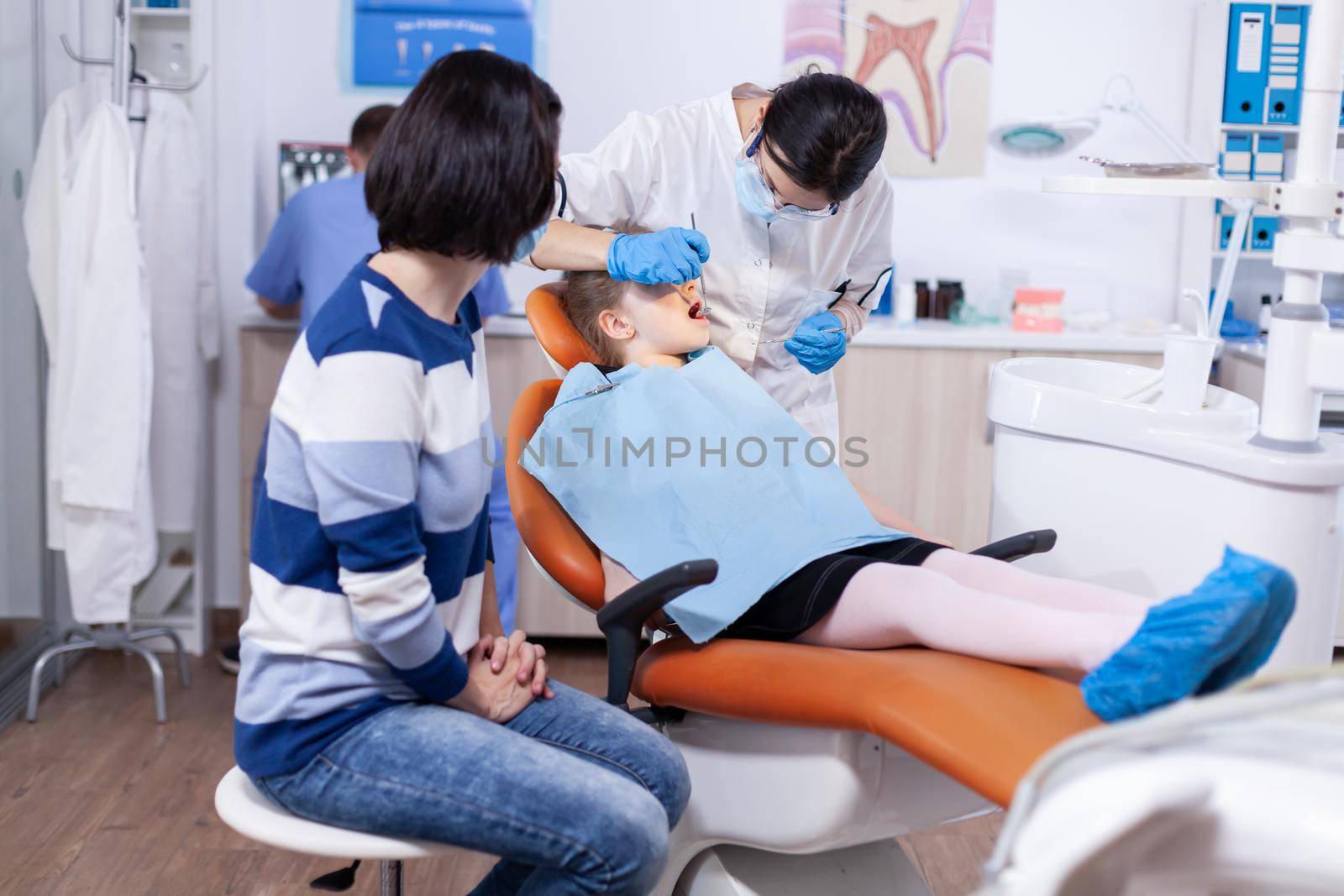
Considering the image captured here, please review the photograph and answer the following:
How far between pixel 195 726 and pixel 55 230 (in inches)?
41.1

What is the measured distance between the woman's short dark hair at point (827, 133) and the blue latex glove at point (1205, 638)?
780mm

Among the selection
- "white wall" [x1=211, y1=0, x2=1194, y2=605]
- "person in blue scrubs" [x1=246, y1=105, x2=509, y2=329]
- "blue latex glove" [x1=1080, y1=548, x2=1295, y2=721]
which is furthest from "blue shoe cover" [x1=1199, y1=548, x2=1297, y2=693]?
"white wall" [x1=211, y1=0, x2=1194, y2=605]

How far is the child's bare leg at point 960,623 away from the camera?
4.00 ft

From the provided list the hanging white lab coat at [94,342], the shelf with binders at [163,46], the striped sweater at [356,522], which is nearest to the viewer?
the striped sweater at [356,522]

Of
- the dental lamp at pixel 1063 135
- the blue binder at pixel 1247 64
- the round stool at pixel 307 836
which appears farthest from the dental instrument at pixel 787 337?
the blue binder at pixel 1247 64

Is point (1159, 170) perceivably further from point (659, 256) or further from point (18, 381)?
point (18, 381)

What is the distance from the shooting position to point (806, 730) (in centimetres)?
134

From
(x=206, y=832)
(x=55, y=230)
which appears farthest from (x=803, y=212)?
(x=55, y=230)

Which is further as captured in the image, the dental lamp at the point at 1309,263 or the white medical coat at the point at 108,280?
the white medical coat at the point at 108,280

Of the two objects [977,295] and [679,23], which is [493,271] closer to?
[679,23]

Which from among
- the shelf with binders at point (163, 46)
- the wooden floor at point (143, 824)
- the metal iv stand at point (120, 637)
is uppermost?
the shelf with binders at point (163, 46)

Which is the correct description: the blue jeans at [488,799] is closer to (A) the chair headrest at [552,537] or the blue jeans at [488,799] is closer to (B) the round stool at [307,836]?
(B) the round stool at [307,836]

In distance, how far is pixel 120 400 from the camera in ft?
8.32

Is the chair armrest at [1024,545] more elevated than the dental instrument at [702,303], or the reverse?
the dental instrument at [702,303]
